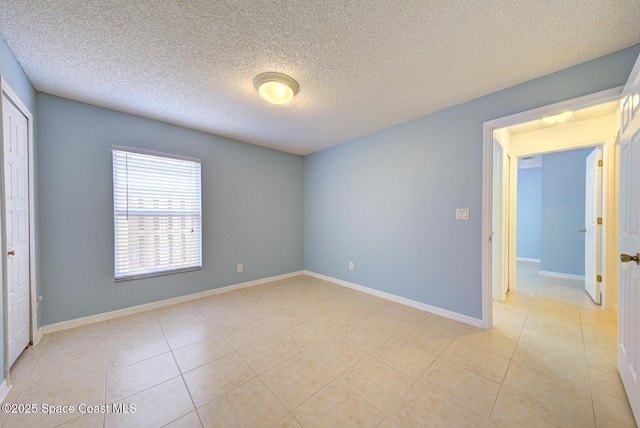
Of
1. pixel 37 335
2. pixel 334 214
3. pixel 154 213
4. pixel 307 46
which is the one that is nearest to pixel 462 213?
pixel 334 214

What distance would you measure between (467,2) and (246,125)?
2554 millimetres

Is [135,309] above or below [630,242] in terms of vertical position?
below

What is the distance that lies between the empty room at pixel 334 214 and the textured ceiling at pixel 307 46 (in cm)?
2

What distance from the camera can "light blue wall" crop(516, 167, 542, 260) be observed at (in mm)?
5672

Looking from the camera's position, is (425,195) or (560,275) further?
(560,275)

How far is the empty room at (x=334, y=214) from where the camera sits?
1.41 metres

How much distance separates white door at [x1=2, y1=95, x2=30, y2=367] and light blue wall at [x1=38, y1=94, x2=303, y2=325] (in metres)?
0.35

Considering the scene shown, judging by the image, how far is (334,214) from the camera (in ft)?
13.2

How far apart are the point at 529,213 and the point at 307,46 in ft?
22.7

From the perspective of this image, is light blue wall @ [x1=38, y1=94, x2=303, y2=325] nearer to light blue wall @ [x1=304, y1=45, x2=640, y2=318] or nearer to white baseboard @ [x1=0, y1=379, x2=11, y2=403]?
white baseboard @ [x1=0, y1=379, x2=11, y2=403]

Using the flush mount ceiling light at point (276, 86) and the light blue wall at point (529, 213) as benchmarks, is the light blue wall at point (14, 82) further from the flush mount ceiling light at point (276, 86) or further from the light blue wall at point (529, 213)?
the light blue wall at point (529, 213)

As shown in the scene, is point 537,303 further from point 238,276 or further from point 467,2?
point 238,276

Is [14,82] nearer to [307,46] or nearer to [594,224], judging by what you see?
[307,46]

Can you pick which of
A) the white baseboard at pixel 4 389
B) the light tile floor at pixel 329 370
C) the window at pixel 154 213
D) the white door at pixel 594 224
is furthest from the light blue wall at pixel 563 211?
the white baseboard at pixel 4 389
